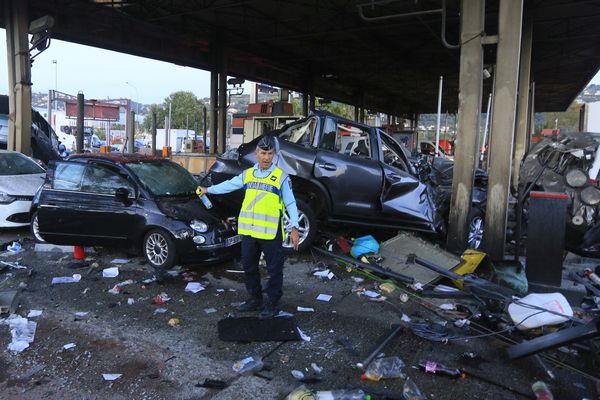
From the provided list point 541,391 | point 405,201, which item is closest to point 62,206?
point 405,201

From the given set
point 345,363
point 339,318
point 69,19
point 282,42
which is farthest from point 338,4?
point 345,363

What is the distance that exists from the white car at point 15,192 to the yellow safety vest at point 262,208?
557 centimetres

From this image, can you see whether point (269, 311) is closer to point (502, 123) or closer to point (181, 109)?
point (502, 123)

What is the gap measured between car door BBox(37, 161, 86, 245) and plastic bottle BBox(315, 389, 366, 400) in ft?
15.4

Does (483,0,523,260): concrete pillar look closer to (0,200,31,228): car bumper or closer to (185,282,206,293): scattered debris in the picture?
(185,282,206,293): scattered debris

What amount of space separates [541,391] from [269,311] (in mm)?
2508

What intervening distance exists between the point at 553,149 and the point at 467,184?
59.5 inches

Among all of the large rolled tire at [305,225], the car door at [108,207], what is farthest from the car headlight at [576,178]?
the car door at [108,207]

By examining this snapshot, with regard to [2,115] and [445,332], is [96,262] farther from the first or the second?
[2,115]

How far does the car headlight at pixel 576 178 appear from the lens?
6.89m

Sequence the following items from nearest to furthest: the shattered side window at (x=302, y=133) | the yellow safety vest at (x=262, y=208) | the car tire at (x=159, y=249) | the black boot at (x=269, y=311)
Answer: the yellow safety vest at (x=262, y=208), the black boot at (x=269, y=311), the car tire at (x=159, y=249), the shattered side window at (x=302, y=133)

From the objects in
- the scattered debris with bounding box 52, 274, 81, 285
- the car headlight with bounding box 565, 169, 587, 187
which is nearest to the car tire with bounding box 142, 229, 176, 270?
the scattered debris with bounding box 52, 274, 81, 285

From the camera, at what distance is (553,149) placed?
A: 7.45 m

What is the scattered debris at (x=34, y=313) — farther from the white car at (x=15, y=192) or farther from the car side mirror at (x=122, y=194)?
the white car at (x=15, y=192)
